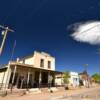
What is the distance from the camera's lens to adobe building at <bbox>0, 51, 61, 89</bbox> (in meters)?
25.9

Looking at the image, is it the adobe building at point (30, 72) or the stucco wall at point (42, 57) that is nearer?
the adobe building at point (30, 72)

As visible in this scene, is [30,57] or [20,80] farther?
[30,57]

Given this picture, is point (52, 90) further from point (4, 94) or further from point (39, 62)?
point (4, 94)

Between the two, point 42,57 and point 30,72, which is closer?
point 30,72

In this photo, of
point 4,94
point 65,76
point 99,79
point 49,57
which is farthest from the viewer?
point 99,79

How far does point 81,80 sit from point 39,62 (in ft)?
78.8

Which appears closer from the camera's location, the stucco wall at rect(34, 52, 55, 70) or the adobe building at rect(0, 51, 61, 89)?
the adobe building at rect(0, 51, 61, 89)

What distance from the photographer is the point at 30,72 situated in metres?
29.4

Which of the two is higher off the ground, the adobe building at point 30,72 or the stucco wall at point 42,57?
the stucco wall at point 42,57

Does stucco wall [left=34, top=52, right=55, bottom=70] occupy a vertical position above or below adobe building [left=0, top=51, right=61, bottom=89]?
above

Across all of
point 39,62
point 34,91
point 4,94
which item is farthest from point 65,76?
point 4,94

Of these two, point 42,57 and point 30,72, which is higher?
point 42,57

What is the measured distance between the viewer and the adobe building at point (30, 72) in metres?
25.9

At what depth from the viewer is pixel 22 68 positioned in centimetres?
2764
